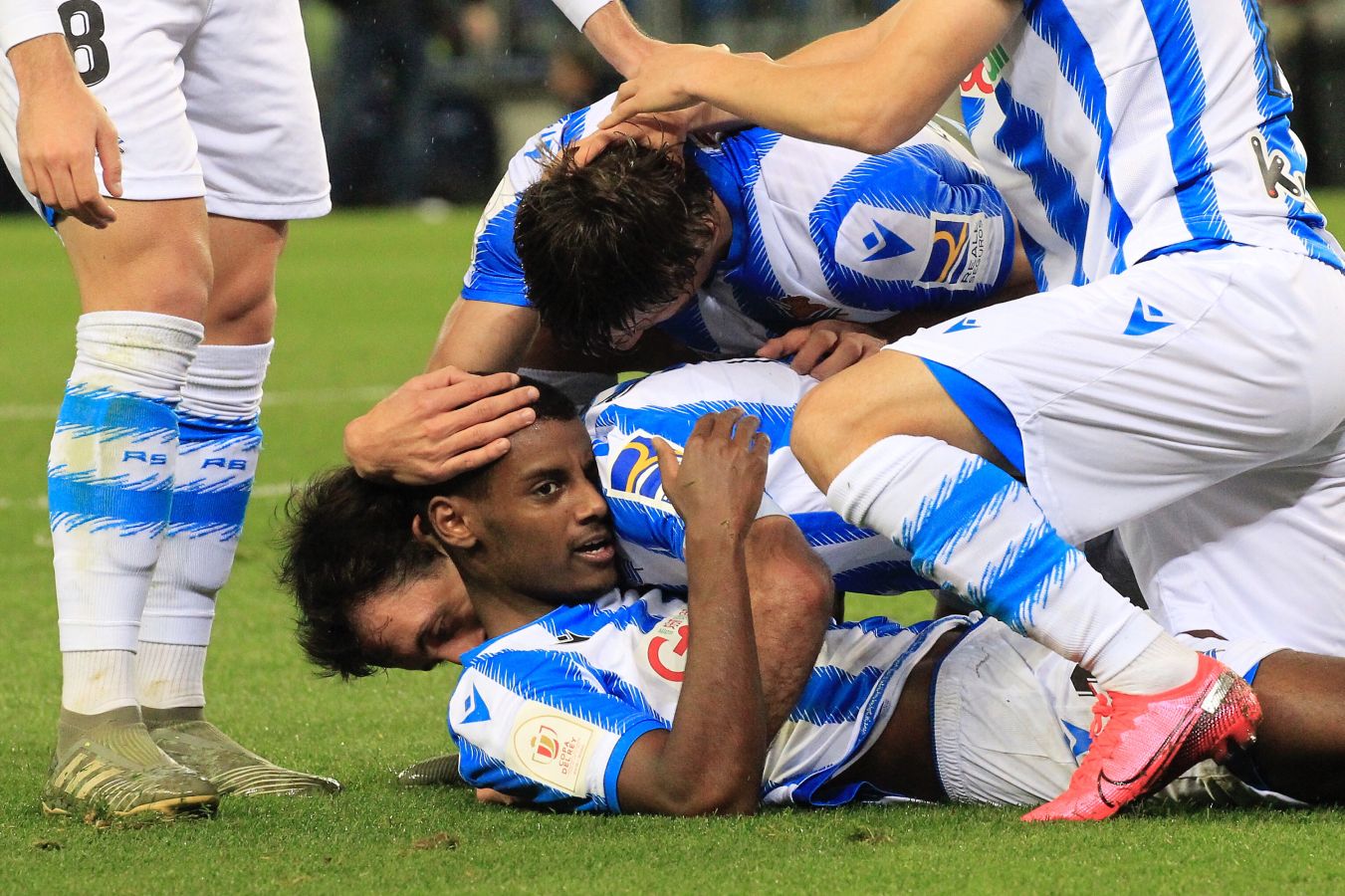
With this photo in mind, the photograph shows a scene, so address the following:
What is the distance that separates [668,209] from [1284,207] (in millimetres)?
913

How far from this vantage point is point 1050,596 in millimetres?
2338

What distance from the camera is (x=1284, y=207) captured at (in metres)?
2.47

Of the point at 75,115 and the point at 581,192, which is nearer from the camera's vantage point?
the point at 75,115

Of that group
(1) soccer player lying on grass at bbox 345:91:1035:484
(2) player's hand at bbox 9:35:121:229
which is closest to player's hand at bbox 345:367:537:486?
(1) soccer player lying on grass at bbox 345:91:1035:484

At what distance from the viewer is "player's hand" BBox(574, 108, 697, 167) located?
296cm

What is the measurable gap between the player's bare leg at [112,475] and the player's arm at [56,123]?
0.40 ft

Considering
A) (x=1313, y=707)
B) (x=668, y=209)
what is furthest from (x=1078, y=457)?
(x=668, y=209)

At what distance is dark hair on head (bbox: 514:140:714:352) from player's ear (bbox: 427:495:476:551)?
0.37 metres

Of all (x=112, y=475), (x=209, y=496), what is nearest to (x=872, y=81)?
(x=112, y=475)

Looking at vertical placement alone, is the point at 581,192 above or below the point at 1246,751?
above

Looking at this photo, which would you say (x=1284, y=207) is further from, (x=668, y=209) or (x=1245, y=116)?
(x=668, y=209)

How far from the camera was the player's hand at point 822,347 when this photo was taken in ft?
9.77

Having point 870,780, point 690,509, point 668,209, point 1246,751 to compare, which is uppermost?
point 668,209

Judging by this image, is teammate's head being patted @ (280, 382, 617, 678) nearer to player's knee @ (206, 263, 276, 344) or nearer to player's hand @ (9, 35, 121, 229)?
player's knee @ (206, 263, 276, 344)
